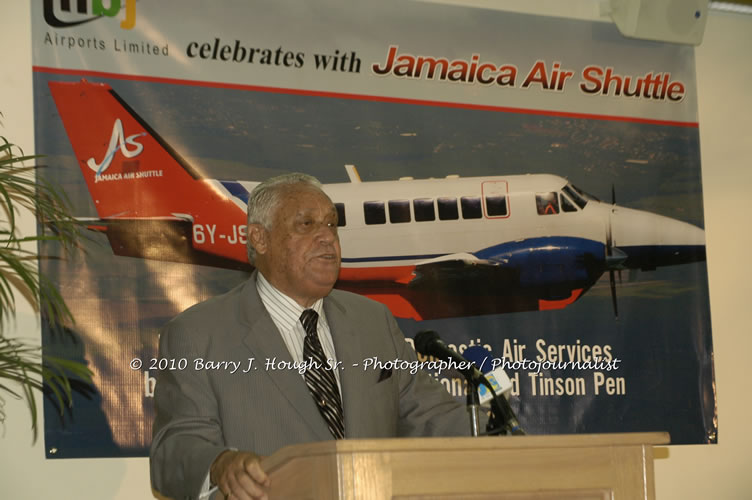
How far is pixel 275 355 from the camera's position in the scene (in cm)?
253

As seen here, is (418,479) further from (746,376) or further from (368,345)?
(746,376)

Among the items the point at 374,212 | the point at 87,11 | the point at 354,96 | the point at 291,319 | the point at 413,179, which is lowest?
the point at 291,319

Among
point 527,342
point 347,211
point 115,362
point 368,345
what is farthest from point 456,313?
point 115,362

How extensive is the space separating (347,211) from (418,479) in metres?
2.41

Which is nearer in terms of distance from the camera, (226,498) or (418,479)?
(418,479)

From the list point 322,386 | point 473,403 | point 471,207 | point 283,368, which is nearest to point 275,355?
point 283,368

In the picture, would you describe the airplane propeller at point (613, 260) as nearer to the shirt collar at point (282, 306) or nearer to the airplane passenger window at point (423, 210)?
the airplane passenger window at point (423, 210)

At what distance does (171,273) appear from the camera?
11.8 ft

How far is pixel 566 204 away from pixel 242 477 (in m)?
2.72

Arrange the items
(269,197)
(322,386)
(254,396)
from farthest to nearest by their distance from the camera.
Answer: (269,197), (322,386), (254,396)

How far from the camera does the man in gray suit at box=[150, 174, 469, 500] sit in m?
2.36

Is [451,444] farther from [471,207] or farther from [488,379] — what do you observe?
[471,207]

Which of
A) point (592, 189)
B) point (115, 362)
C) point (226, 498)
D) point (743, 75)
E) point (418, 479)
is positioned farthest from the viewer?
point (743, 75)

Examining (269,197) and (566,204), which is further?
(566,204)
